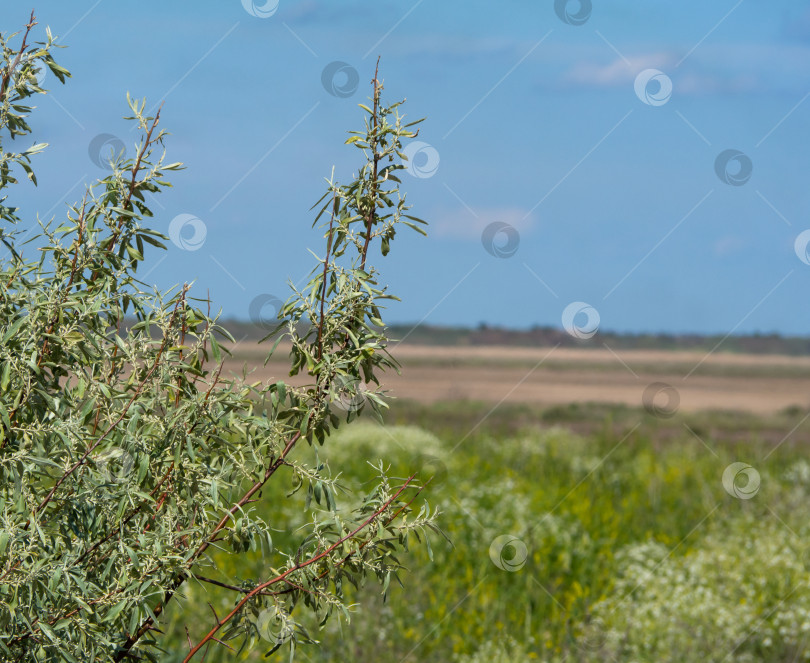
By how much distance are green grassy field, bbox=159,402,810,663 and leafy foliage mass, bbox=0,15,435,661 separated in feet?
6.70

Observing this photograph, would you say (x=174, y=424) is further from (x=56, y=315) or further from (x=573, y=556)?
(x=573, y=556)

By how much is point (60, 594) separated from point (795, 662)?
6.44m

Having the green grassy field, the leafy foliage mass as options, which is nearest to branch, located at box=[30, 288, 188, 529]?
the leafy foliage mass

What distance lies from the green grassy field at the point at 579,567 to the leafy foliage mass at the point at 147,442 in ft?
6.70

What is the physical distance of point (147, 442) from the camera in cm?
212

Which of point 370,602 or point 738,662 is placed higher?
point 738,662

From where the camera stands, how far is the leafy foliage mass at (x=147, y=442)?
202 cm

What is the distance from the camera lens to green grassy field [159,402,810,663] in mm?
6754

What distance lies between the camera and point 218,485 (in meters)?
2.10

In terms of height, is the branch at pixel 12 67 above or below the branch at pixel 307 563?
above

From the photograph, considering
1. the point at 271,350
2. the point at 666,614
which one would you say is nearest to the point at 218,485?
the point at 271,350

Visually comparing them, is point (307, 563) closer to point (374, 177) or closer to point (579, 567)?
point (374, 177)

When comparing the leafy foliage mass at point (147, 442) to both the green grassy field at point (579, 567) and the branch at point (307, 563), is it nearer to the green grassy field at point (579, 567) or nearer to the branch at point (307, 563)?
the branch at point (307, 563)

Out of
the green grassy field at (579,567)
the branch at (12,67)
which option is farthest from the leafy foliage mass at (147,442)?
the green grassy field at (579,567)
